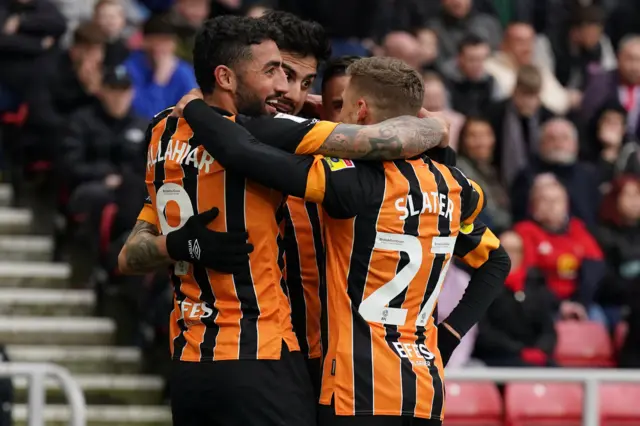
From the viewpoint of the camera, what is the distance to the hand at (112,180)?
9453 mm

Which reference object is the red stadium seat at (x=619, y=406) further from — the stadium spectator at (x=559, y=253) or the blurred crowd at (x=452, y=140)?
the stadium spectator at (x=559, y=253)

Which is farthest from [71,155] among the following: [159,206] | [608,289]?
[159,206]

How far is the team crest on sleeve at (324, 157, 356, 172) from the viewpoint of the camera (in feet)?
16.1

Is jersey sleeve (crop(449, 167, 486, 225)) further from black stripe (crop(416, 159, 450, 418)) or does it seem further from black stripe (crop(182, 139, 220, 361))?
black stripe (crop(182, 139, 220, 361))

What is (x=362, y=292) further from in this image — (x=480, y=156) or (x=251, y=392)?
(x=480, y=156)

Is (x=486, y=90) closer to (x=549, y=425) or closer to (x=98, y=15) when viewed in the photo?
(x=98, y=15)

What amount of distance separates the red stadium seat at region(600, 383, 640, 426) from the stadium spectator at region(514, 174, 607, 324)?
132 centimetres

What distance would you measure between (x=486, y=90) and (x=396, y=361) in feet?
24.6

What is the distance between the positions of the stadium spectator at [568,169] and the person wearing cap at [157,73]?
2.52m

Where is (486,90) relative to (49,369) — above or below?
above

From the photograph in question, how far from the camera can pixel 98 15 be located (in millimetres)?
10844

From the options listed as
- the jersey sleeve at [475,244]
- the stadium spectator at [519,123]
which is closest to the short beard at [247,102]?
the jersey sleeve at [475,244]

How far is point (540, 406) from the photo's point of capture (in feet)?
27.9

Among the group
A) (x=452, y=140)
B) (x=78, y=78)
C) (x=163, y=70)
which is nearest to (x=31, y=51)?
(x=78, y=78)
